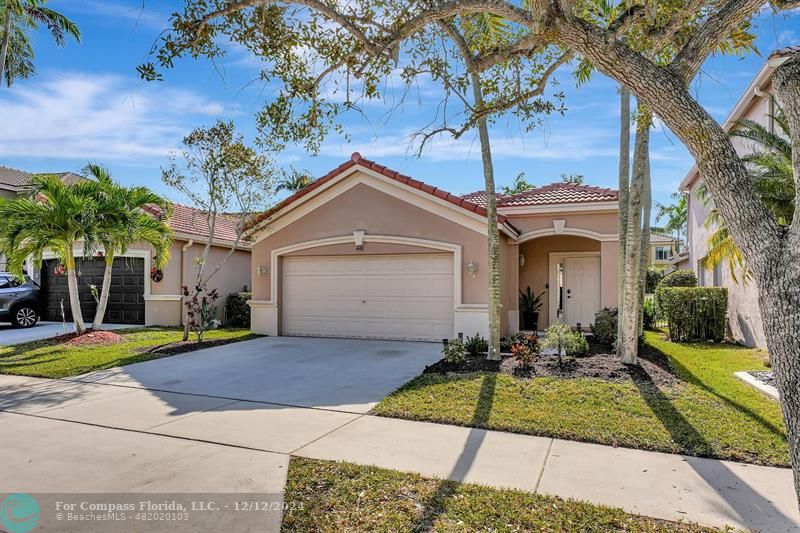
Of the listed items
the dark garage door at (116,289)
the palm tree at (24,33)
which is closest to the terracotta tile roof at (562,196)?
the dark garage door at (116,289)

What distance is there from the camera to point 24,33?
18828 mm

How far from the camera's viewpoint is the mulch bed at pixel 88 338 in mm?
11906

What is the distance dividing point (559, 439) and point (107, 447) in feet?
15.4

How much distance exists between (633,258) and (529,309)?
272 inches

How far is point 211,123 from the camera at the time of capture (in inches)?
471

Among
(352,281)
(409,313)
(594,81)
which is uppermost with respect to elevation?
(594,81)

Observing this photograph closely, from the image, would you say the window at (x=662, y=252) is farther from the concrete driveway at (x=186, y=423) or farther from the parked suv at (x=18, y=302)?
the parked suv at (x=18, y=302)

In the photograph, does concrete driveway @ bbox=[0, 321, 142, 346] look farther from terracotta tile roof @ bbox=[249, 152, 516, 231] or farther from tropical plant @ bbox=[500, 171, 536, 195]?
tropical plant @ bbox=[500, 171, 536, 195]

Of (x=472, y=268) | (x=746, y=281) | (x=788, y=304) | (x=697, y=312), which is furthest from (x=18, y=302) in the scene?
(x=746, y=281)

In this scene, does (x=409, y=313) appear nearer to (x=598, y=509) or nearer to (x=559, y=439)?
(x=559, y=439)

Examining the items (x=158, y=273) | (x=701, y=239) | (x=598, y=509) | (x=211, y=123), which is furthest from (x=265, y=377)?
(x=701, y=239)

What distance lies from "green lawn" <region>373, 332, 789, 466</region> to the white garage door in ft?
14.7

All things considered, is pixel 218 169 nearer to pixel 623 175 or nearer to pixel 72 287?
pixel 72 287

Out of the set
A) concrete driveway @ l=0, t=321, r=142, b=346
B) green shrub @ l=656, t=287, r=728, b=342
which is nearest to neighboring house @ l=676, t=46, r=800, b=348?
green shrub @ l=656, t=287, r=728, b=342
